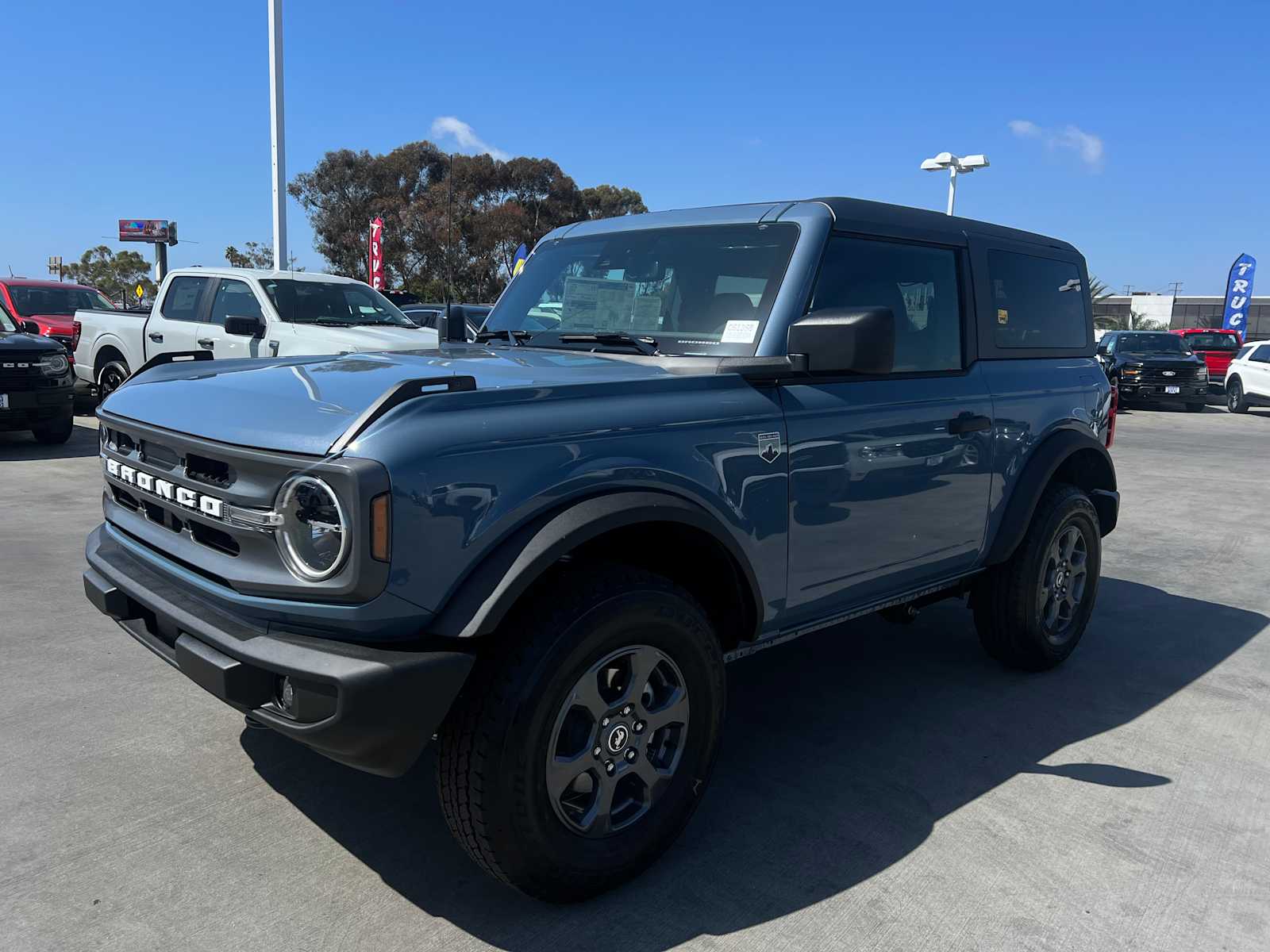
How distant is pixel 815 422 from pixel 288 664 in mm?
1763

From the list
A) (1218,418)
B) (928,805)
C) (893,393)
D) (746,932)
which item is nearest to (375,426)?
(746,932)

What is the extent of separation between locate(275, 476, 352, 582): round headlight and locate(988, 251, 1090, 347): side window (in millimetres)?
2945

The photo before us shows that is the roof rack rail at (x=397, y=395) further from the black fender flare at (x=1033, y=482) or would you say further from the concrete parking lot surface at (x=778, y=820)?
the black fender flare at (x=1033, y=482)

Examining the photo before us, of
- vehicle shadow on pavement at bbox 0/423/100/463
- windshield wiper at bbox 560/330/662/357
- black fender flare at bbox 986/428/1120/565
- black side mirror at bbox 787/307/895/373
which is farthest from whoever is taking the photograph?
vehicle shadow on pavement at bbox 0/423/100/463

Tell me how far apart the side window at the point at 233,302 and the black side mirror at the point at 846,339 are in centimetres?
802

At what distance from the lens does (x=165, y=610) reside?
258 centimetres

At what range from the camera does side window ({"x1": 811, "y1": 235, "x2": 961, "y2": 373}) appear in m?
3.38

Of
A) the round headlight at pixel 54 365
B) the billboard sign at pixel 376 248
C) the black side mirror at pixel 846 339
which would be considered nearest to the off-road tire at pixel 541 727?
the black side mirror at pixel 846 339

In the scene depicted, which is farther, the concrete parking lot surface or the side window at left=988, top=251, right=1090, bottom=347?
the side window at left=988, top=251, right=1090, bottom=347

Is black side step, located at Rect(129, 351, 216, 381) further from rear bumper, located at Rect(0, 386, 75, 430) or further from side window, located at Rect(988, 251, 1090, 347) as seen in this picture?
rear bumper, located at Rect(0, 386, 75, 430)

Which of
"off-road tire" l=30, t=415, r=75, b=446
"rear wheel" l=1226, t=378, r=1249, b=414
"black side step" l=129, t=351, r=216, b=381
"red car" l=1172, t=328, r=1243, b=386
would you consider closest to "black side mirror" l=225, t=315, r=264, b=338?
"off-road tire" l=30, t=415, r=75, b=446

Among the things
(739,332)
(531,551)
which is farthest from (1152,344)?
(531,551)

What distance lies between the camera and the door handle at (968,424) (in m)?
3.69

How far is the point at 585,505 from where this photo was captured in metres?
2.50
